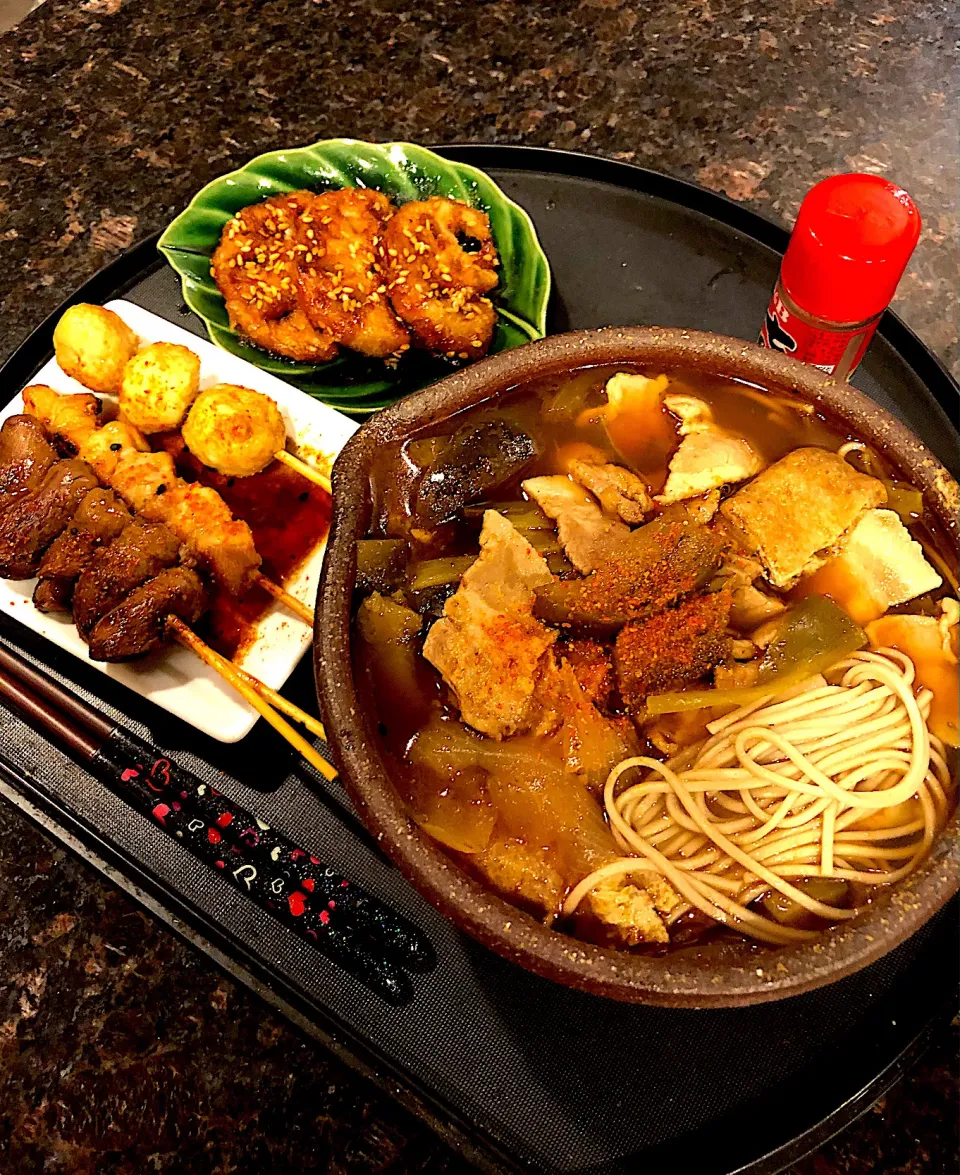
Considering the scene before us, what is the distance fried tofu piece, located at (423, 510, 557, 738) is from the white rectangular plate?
2.08 ft

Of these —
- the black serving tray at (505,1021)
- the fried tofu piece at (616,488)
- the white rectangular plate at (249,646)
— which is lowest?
the black serving tray at (505,1021)

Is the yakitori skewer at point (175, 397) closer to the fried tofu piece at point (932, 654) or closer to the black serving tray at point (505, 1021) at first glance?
the black serving tray at point (505, 1021)

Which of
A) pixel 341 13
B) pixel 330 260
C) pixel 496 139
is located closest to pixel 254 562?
pixel 330 260

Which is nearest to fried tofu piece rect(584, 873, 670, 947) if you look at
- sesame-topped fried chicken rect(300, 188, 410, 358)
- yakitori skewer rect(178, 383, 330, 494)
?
yakitori skewer rect(178, 383, 330, 494)

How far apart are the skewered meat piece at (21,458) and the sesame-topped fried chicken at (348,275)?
2.56 ft

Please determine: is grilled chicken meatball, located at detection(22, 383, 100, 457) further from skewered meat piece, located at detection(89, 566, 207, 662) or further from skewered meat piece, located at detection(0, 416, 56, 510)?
skewered meat piece, located at detection(89, 566, 207, 662)

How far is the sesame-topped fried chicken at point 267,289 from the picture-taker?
2461 millimetres

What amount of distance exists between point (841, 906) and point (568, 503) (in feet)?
2.77

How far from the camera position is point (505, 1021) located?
1820mm

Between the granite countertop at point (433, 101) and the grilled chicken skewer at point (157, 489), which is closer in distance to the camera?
the grilled chicken skewer at point (157, 489)

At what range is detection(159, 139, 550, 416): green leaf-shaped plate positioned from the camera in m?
2.46

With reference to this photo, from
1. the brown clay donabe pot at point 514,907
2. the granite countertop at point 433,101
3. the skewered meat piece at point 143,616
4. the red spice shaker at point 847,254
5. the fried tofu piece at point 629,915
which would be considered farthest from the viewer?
the granite countertop at point 433,101

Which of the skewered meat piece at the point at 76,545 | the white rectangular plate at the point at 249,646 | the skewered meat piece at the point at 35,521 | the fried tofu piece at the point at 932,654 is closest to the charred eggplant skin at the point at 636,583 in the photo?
the fried tofu piece at the point at 932,654

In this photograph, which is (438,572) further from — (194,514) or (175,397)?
(175,397)
